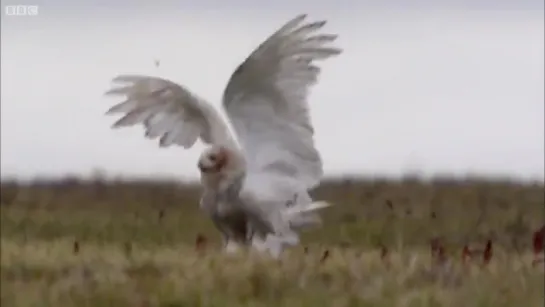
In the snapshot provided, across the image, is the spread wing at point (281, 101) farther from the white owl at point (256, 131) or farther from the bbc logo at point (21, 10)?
the bbc logo at point (21, 10)

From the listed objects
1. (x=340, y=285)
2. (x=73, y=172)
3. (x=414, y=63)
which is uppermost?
(x=414, y=63)

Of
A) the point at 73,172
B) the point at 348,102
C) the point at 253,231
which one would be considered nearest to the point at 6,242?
the point at 73,172

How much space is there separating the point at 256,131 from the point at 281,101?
0.05 m

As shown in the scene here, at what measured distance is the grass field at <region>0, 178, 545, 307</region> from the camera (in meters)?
0.80

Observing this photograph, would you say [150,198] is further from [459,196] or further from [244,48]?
[459,196]

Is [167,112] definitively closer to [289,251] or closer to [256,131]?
[256,131]

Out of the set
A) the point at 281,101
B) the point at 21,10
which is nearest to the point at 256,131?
the point at 281,101

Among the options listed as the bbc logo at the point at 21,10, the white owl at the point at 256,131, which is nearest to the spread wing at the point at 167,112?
the white owl at the point at 256,131

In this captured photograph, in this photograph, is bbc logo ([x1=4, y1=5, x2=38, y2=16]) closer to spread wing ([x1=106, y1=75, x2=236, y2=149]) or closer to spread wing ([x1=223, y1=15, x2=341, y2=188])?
spread wing ([x1=106, y1=75, x2=236, y2=149])

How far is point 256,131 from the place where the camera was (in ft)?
3.23

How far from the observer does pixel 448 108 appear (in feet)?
3.05

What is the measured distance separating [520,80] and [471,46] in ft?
0.22

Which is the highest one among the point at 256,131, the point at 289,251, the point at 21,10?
the point at 21,10

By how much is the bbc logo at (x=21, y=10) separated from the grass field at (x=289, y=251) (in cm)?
19
